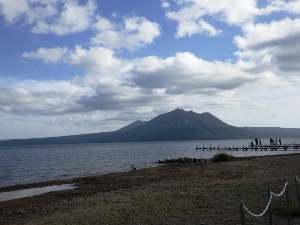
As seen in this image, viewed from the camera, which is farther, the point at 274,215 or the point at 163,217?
the point at 163,217

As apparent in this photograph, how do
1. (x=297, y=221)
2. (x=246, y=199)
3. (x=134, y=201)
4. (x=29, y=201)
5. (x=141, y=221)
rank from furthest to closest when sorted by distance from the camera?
(x=29, y=201) → (x=134, y=201) → (x=246, y=199) → (x=141, y=221) → (x=297, y=221)

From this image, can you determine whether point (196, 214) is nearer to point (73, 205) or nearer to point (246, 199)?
point (246, 199)

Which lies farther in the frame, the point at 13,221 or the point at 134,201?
the point at 134,201

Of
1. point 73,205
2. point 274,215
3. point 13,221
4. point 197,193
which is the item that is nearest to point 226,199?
point 197,193

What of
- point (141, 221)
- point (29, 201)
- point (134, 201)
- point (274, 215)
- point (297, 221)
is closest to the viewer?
point (297, 221)

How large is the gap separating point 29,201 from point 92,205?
9.15 meters

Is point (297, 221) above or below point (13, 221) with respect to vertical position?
above

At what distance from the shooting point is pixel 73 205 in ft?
75.8

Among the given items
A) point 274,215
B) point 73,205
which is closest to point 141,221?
point 274,215

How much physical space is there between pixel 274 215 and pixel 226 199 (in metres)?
4.75

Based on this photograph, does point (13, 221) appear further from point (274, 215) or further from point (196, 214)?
point (274, 215)

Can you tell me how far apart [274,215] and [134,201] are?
9.56m

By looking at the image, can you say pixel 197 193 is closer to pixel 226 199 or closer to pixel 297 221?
pixel 226 199

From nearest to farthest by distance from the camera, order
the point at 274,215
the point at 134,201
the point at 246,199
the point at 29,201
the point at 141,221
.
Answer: the point at 274,215
the point at 141,221
the point at 246,199
the point at 134,201
the point at 29,201
